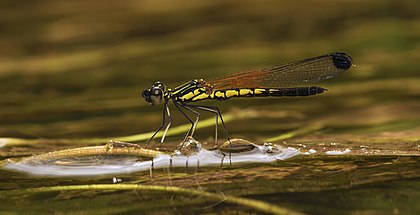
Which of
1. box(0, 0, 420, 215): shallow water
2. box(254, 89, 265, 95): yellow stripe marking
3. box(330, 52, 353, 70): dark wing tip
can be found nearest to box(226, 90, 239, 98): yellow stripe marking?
box(254, 89, 265, 95): yellow stripe marking

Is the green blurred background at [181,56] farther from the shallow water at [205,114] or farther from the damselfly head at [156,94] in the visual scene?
the damselfly head at [156,94]

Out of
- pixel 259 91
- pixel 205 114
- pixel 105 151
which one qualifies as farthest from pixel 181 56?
pixel 105 151

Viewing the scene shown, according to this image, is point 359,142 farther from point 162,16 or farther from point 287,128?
point 162,16

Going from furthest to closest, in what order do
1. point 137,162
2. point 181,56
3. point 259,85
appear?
point 181,56 < point 259,85 < point 137,162

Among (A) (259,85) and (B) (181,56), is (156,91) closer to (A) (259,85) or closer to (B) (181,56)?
(A) (259,85)

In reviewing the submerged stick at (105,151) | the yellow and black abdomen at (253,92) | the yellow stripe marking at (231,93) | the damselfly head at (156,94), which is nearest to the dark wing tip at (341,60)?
the yellow and black abdomen at (253,92)

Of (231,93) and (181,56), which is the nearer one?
(231,93)
